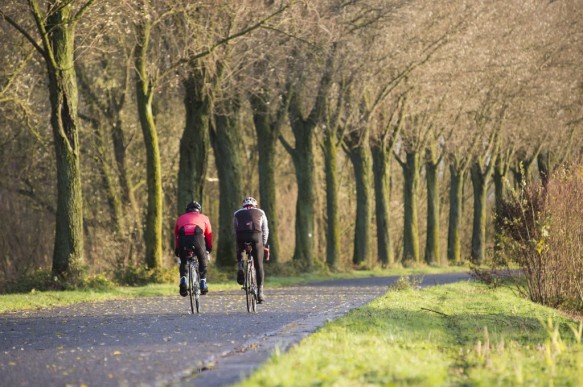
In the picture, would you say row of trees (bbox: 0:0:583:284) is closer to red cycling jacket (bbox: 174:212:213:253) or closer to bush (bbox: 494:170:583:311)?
red cycling jacket (bbox: 174:212:213:253)


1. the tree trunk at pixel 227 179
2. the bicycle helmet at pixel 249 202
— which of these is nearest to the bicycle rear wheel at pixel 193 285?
the bicycle helmet at pixel 249 202

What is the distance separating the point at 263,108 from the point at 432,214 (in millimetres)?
→ 19089

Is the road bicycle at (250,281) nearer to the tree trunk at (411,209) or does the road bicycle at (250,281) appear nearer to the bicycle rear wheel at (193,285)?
the bicycle rear wheel at (193,285)

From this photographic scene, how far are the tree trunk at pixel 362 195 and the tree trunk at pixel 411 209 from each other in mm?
5083

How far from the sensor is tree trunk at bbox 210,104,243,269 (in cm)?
3753

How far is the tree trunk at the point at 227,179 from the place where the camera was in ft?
123

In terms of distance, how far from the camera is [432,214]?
5738cm

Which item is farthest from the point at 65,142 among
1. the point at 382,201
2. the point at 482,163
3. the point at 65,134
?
the point at 482,163

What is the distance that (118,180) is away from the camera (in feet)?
147

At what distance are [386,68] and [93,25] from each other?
648 inches

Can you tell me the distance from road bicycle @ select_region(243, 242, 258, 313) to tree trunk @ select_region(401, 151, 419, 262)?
1275 inches

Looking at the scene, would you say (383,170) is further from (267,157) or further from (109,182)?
(109,182)

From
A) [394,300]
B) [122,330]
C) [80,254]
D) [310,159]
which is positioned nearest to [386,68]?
[310,159]

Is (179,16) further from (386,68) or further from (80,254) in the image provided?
(386,68)
